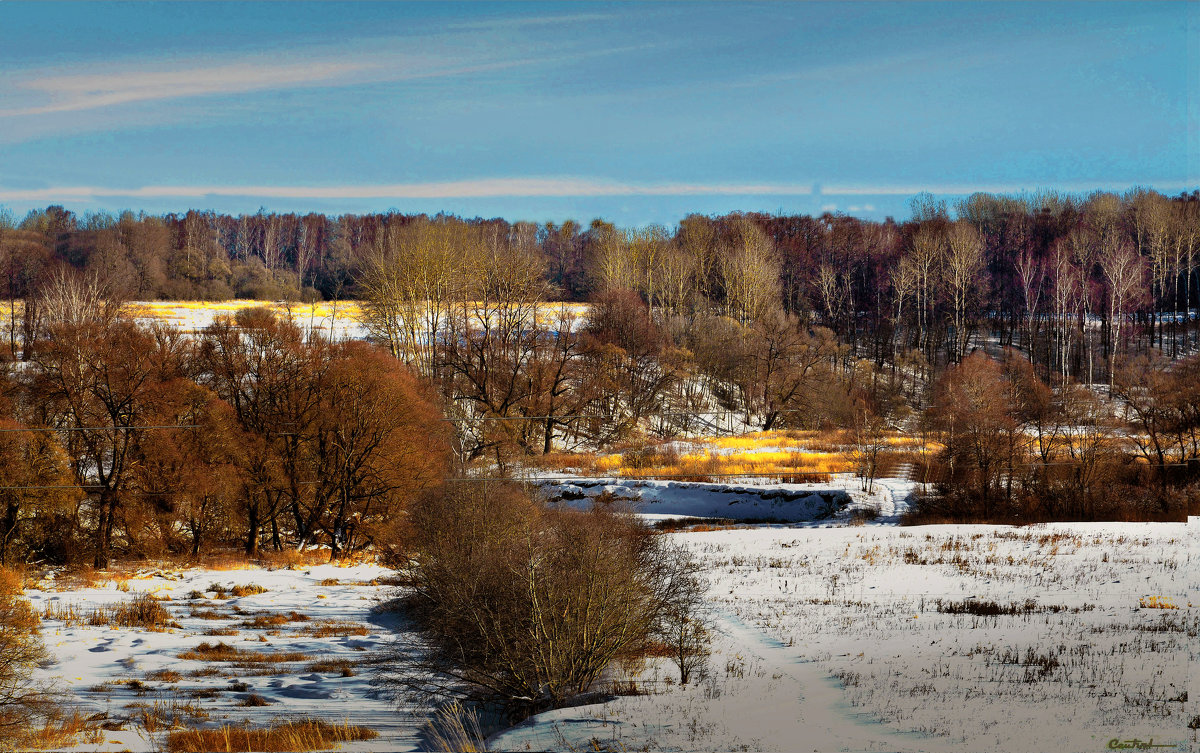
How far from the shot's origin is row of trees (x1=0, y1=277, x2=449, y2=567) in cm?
4041

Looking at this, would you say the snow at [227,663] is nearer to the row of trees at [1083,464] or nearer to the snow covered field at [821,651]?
the snow covered field at [821,651]

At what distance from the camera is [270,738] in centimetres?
1727

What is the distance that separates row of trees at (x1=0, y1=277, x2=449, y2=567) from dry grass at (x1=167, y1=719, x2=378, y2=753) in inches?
879

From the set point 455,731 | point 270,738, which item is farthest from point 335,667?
point 455,731

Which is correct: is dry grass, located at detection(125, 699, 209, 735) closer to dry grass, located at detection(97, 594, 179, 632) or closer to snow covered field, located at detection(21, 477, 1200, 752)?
snow covered field, located at detection(21, 477, 1200, 752)

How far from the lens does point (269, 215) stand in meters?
143

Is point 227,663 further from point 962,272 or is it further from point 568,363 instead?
point 962,272

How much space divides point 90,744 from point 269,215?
13804 cm

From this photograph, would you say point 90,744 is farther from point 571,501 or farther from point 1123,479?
point 1123,479

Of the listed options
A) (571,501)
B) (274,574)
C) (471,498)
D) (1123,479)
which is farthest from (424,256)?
(1123,479)

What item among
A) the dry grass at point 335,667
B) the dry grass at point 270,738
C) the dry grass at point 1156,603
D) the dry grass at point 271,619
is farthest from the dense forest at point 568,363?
the dry grass at point 1156,603

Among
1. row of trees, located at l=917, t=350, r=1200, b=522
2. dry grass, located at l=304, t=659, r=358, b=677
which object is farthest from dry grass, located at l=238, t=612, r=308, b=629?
row of trees, located at l=917, t=350, r=1200, b=522

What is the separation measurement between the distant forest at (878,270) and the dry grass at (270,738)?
2279 inches

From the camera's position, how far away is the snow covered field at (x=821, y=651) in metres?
14.7
